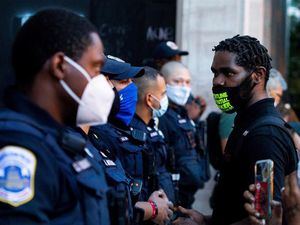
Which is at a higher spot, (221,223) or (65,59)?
(65,59)

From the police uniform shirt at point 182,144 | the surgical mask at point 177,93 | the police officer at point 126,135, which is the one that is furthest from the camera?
the surgical mask at point 177,93

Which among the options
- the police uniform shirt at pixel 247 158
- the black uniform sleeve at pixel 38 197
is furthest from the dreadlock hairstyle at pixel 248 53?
the black uniform sleeve at pixel 38 197

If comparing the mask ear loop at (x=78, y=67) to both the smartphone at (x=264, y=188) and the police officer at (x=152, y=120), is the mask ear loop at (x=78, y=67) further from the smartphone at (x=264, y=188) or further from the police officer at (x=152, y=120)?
the police officer at (x=152, y=120)

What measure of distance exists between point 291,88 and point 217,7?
39.2ft

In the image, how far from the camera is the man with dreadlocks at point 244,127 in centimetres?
279

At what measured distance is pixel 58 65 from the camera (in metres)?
2.05

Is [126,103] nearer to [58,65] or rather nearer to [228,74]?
[228,74]

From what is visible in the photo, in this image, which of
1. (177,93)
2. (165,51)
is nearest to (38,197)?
(177,93)

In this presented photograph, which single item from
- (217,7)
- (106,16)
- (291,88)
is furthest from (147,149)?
(291,88)

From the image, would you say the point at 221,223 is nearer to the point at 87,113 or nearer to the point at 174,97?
the point at 87,113

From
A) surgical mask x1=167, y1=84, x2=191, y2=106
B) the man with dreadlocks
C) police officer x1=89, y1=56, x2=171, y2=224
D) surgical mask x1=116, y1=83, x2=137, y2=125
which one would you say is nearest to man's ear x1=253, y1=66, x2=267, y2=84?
A: the man with dreadlocks

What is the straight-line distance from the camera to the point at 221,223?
303 cm

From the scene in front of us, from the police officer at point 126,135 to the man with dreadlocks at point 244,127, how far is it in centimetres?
39

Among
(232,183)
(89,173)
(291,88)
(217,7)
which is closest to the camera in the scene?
(89,173)
